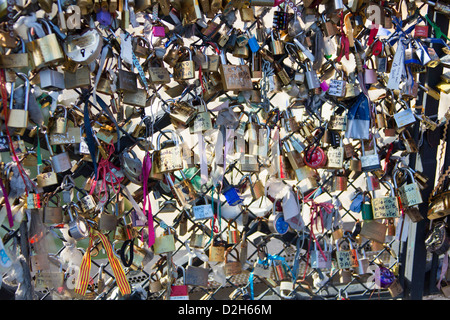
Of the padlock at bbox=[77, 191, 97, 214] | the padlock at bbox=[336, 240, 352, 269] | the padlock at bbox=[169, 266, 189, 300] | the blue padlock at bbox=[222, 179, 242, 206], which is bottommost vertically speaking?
the padlock at bbox=[336, 240, 352, 269]

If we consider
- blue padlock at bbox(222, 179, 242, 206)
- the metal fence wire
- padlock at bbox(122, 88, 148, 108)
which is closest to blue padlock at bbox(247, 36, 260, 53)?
the metal fence wire

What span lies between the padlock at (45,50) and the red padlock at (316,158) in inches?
43.3

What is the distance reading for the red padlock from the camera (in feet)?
6.85

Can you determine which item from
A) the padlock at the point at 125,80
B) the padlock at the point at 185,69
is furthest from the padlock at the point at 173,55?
the padlock at the point at 125,80

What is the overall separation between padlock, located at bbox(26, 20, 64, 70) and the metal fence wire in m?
0.24

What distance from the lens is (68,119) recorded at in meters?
1.76

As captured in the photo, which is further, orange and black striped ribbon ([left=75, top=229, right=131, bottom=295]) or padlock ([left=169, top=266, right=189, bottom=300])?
padlock ([left=169, top=266, right=189, bottom=300])

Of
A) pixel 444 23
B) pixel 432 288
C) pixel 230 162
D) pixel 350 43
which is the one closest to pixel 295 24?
pixel 350 43

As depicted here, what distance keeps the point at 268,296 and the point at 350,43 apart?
129cm

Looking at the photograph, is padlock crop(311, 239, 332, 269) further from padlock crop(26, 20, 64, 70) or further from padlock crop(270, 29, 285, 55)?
padlock crop(26, 20, 64, 70)

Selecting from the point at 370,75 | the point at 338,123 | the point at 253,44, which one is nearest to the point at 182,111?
the point at 253,44

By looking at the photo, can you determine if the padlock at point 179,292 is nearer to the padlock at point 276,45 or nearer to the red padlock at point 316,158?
the red padlock at point 316,158

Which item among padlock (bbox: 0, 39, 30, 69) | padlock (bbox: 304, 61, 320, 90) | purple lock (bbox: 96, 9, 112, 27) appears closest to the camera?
padlock (bbox: 0, 39, 30, 69)

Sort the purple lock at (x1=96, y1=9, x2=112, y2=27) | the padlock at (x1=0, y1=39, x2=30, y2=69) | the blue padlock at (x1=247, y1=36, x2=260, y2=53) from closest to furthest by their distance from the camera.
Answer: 1. the padlock at (x1=0, y1=39, x2=30, y2=69)
2. the purple lock at (x1=96, y1=9, x2=112, y2=27)
3. the blue padlock at (x1=247, y1=36, x2=260, y2=53)
